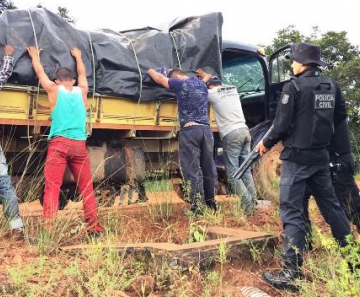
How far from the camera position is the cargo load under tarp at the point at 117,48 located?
4.77 metres

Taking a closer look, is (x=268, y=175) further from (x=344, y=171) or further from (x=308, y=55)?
(x=308, y=55)

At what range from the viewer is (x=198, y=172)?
5391 mm

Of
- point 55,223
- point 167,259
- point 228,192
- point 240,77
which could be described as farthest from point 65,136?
point 240,77

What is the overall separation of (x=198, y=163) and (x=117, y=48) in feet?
5.48

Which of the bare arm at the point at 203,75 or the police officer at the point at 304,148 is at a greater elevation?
the bare arm at the point at 203,75

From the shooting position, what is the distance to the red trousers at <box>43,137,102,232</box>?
448 centimetres

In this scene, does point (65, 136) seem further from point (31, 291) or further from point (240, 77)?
point (240, 77)

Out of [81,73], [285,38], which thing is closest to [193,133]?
[81,73]

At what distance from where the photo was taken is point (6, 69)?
14.5 ft

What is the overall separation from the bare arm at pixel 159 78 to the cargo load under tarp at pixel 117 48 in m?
0.08

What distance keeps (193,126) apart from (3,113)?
2.11 m

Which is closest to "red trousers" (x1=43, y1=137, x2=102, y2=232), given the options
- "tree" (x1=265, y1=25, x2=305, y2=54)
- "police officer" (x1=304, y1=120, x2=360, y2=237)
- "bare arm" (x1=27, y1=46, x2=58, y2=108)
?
"bare arm" (x1=27, y1=46, x2=58, y2=108)

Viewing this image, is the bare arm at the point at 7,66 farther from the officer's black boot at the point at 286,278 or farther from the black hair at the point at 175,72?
the officer's black boot at the point at 286,278

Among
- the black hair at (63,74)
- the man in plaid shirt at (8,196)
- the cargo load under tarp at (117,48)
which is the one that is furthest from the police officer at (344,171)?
the man in plaid shirt at (8,196)
